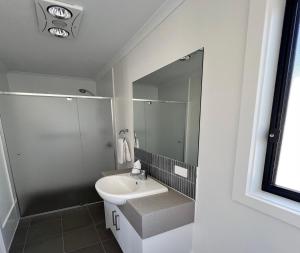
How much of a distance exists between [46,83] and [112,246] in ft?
10.2

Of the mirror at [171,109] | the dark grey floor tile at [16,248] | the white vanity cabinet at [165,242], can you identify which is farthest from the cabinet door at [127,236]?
the dark grey floor tile at [16,248]

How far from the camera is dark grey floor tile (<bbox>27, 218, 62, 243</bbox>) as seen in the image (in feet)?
6.20

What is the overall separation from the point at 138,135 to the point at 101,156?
41.9 inches

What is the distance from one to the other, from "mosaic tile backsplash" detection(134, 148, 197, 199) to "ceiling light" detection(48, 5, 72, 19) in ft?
4.64

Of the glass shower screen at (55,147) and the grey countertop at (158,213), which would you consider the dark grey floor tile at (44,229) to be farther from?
the grey countertop at (158,213)

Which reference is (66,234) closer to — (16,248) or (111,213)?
(16,248)

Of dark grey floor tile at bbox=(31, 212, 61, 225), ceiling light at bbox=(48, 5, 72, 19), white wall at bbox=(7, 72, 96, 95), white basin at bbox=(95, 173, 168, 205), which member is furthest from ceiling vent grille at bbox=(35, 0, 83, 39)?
dark grey floor tile at bbox=(31, 212, 61, 225)

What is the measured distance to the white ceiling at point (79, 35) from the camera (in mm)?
1202

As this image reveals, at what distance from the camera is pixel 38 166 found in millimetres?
2266

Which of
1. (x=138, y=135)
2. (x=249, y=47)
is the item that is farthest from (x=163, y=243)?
(x=249, y=47)

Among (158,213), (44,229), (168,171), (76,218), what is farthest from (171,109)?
(44,229)

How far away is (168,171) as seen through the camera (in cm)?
143

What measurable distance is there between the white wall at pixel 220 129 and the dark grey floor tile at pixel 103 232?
112 centimetres

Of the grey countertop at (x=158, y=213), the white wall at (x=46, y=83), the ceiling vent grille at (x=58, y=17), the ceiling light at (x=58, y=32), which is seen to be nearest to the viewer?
the grey countertop at (x=158, y=213)
